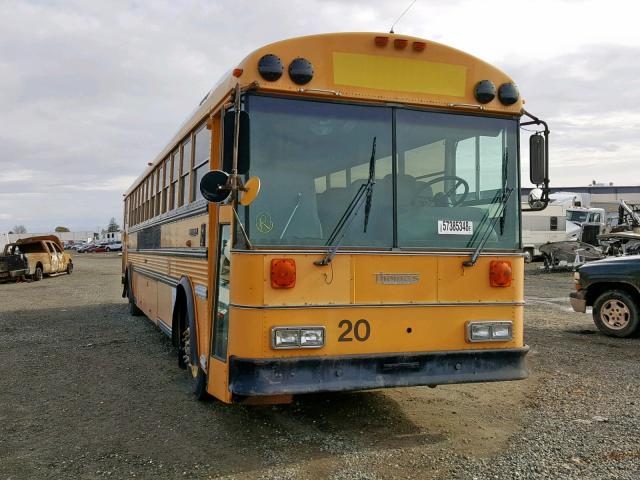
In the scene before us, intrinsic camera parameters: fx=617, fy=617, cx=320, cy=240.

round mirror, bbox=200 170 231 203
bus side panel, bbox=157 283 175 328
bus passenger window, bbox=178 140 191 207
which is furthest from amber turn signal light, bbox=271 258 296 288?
bus side panel, bbox=157 283 175 328

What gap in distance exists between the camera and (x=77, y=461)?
4.31 m

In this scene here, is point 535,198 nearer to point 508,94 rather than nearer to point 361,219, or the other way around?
point 508,94

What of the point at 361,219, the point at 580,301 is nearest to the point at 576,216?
the point at 580,301

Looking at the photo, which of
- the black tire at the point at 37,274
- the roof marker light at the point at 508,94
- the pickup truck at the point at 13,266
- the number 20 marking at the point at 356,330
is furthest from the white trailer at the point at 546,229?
the number 20 marking at the point at 356,330

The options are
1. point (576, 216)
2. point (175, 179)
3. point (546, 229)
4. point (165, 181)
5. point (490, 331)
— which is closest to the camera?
point (490, 331)

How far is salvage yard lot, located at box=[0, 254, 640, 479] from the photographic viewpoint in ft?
13.6

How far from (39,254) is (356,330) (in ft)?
78.8

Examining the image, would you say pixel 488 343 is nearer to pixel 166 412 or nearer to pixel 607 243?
pixel 166 412

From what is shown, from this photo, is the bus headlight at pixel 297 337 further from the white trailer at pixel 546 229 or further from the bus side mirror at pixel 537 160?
the white trailer at pixel 546 229

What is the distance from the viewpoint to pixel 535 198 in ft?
16.7

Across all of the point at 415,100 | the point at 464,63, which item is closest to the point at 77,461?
the point at 415,100

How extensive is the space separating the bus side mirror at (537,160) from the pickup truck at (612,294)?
483cm

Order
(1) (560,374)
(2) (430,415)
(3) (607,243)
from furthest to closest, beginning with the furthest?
(3) (607,243) → (1) (560,374) → (2) (430,415)

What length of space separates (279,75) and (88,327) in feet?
26.2
